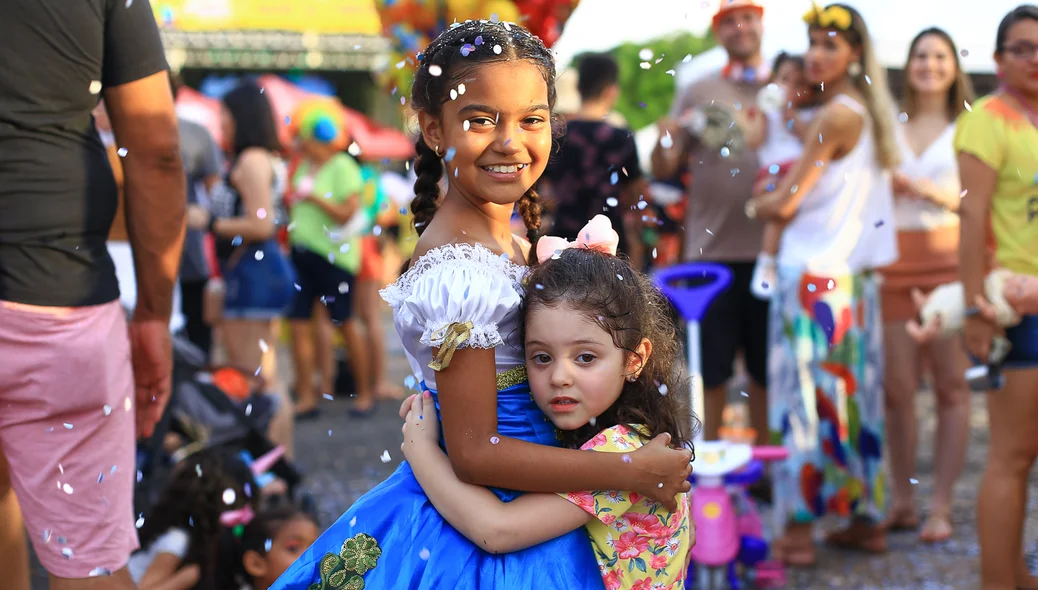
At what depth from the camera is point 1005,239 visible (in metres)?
3.54

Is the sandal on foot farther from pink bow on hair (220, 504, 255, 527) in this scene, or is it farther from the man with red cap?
pink bow on hair (220, 504, 255, 527)

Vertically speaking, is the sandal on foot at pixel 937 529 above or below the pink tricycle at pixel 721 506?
below

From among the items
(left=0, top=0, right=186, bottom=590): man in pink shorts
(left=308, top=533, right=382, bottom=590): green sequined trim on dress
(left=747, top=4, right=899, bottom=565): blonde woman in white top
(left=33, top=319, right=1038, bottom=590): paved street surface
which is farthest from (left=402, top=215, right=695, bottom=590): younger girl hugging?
(left=747, top=4, right=899, bottom=565): blonde woman in white top

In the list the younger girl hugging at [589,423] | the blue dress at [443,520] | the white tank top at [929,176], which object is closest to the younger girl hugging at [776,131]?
the white tank top at [929,176]

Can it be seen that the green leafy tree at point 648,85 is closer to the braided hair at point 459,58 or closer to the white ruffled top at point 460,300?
the braided hair at point 459,58

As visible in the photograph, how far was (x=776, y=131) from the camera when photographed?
4.83 metres

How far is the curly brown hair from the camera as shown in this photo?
2.06 meters

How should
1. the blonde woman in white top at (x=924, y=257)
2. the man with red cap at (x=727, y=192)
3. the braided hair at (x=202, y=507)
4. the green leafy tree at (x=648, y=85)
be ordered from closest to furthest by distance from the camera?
the braided hair at (x=202, y=507) < the blonde woman in white top at (x=924, y=257) < the man with red cap at (x=727, y=192) < the green leafy tree at (x=648, y=85)

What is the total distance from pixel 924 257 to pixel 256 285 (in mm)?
3077

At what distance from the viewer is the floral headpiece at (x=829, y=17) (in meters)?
4.24

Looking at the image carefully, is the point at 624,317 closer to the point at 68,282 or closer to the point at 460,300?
the point at 460,300

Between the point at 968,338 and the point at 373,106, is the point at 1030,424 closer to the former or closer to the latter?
the point at 968,338

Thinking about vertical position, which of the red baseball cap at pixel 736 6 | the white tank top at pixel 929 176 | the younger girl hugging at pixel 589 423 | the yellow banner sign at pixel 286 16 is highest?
the yellow banner sign at pixel 286 16

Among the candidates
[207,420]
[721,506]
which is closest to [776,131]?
[721,506]
